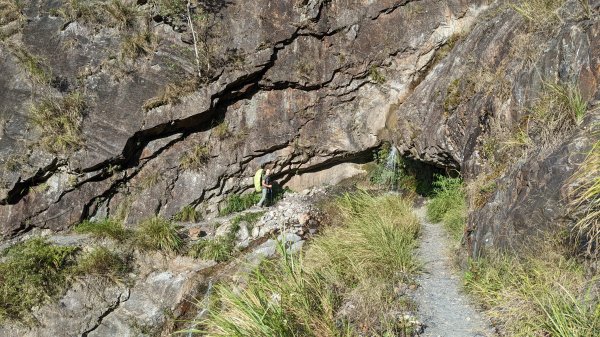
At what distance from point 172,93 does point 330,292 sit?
8751 mm

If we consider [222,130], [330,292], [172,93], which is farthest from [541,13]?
[172,93]

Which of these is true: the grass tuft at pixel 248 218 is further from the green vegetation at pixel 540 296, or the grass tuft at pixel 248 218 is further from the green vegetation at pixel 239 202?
the green vegetation at pixel 540 296

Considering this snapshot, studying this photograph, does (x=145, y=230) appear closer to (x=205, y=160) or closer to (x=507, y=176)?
(x=205, y=160)

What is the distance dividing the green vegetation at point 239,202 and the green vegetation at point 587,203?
9205 mm

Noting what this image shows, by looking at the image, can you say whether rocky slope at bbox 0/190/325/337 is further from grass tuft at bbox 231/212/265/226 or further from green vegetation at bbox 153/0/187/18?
green vegetation at bbox 153/0/187/18

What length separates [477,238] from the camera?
6.11m

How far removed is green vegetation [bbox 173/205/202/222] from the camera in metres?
12.1

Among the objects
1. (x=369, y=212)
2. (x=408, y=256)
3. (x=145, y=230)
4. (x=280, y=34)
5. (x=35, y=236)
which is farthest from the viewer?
(x=280, y=34)

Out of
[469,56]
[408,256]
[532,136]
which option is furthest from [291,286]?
[469,56]

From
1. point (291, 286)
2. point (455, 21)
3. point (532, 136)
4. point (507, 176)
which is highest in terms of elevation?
point (455, 21)

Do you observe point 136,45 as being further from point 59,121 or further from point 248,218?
point 248,218

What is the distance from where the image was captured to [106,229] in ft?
35.3

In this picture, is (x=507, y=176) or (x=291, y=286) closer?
(x=291, y=286)

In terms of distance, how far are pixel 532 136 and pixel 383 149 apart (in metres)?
6.56
